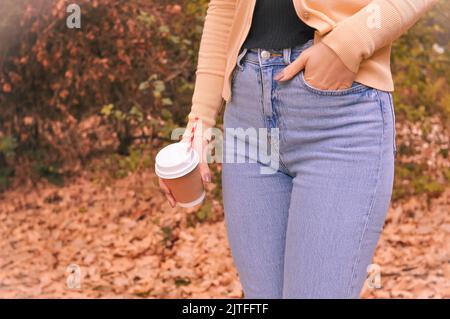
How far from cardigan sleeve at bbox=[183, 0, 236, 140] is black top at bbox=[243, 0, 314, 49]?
0.21 m

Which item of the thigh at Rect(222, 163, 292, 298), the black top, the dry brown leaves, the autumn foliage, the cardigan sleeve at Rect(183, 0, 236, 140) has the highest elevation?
the black top

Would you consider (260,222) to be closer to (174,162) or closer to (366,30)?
(174,162)

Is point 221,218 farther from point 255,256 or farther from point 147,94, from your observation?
point 255,256

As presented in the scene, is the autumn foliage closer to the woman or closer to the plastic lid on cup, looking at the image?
the plastic lid on cup

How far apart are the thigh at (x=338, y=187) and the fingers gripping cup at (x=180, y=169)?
1.09 feet

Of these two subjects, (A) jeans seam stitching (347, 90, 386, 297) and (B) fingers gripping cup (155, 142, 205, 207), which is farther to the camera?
(B) fingers gripping cup (155, 142, 205, 207)

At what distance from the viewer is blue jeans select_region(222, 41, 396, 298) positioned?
146 centimetres

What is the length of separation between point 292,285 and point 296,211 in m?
0.17

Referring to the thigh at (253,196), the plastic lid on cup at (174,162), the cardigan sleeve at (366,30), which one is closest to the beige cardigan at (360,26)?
the cardigan sleeve at (366,30)

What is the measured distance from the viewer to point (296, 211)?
5.00ft

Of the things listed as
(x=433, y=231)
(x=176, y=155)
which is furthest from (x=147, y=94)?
(x=176, y=155)

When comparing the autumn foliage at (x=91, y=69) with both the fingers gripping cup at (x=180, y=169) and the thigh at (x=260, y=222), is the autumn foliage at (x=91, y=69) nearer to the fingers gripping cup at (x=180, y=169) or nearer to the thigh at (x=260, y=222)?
the fingers gripping cup at (x=180, y=169)

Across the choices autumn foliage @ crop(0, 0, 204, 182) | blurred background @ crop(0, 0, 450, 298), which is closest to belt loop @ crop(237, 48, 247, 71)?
blurred background @ crop(0, 0, 450, 298)

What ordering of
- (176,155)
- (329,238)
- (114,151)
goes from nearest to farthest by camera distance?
(329,238)
(176,155)
(114,151)
